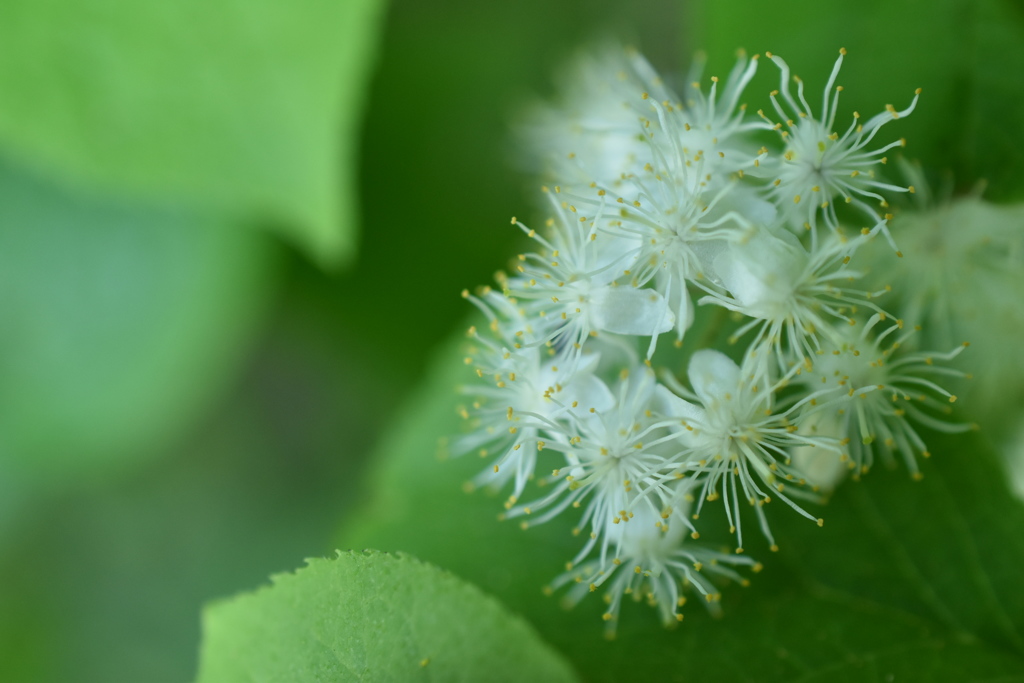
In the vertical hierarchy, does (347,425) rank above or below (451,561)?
below

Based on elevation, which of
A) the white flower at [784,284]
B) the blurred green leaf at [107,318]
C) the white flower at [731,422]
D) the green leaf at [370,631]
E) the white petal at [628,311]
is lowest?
the blurred green leaf at [107,318]

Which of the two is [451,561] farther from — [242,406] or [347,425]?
[242,406]

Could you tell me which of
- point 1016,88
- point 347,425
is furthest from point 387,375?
point 1016,88

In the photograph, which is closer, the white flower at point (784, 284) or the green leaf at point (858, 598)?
the white flower at point (784, 284)

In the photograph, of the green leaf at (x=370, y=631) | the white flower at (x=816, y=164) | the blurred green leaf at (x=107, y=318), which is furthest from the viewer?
the blurred green leaf at (x=107, y=318)

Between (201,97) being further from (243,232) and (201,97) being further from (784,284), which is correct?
(784,284)

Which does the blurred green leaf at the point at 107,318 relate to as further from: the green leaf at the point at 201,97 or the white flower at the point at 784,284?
the white flower at the point at 784,284

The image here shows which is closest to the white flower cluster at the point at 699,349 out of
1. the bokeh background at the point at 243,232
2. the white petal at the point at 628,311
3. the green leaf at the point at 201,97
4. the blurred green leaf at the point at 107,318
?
the white petal at the point at 628,311
